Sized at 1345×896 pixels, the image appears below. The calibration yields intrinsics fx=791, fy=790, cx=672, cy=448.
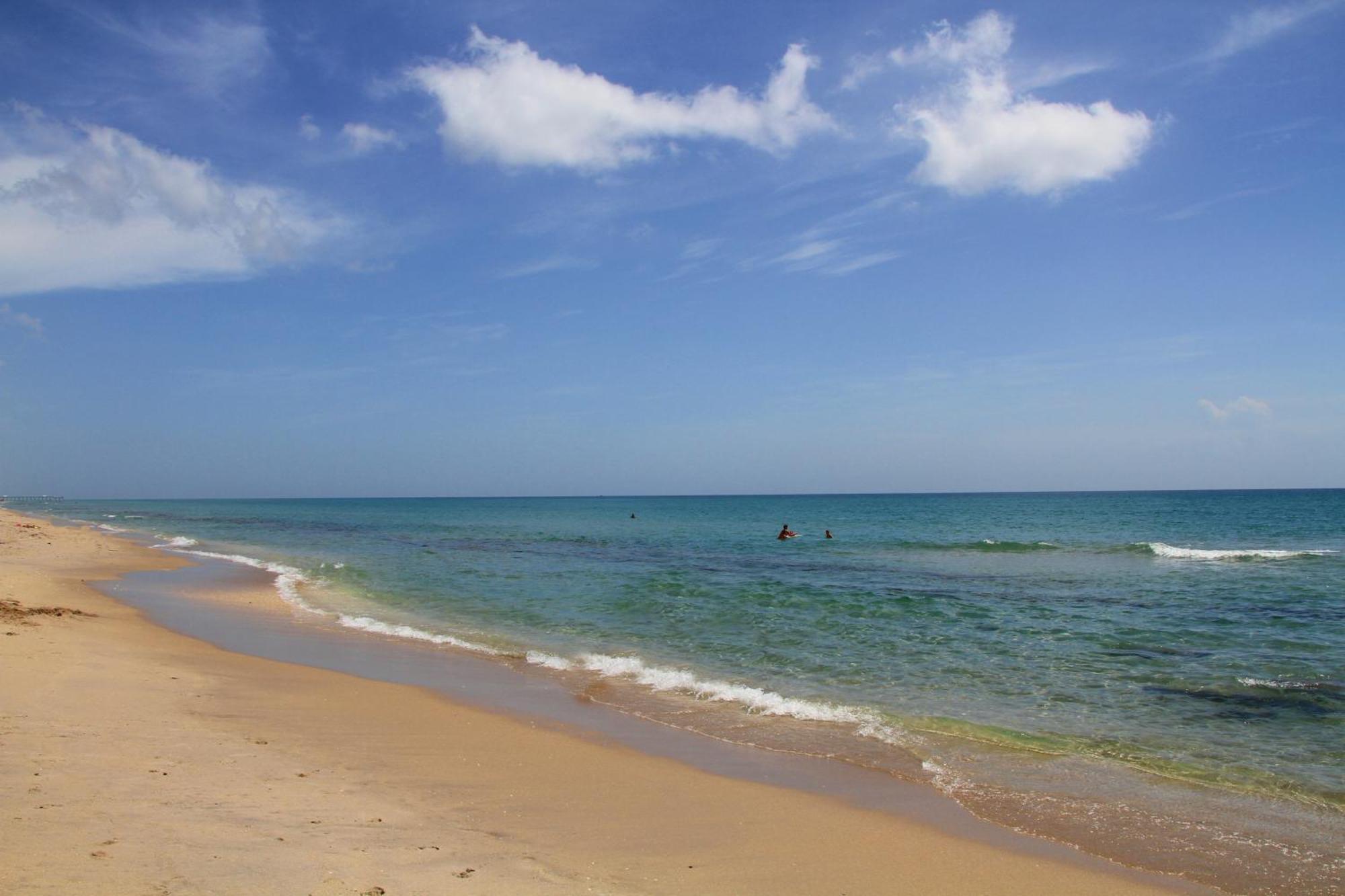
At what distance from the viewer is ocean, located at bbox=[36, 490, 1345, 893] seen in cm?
728

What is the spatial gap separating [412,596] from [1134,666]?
1801cm

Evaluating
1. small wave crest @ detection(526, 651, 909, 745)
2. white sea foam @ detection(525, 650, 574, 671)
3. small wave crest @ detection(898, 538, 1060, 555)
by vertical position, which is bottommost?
small wave crest @ detection(898, 538, 1060, 555)

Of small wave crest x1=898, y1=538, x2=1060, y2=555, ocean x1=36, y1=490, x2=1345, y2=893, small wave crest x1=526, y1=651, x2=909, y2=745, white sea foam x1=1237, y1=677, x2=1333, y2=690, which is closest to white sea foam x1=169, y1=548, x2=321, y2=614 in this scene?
ocean x1=36, y1=490, x2=1345, y2=893

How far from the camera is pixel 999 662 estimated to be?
13.4 metres

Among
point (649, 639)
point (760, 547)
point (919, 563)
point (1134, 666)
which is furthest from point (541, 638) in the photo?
point (760, 547)

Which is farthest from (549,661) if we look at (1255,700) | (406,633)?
(1255,700)

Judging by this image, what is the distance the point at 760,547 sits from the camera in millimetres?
43094

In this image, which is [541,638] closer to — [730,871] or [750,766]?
[750,766]

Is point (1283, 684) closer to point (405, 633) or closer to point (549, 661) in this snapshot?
point (549, 661)

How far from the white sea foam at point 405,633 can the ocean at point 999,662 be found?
0.13 metres

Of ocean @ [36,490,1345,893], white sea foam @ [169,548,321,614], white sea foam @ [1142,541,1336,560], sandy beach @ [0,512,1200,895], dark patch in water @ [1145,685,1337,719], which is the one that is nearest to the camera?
sandy beach @ [0,512,1200,895]

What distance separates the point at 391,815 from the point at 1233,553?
3941 cm

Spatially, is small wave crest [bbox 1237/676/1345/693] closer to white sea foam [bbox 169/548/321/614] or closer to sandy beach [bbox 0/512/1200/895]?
sandy beach [bbox 0/512/1200/895]

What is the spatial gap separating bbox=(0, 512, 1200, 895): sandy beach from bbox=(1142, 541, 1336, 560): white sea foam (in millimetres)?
33263
